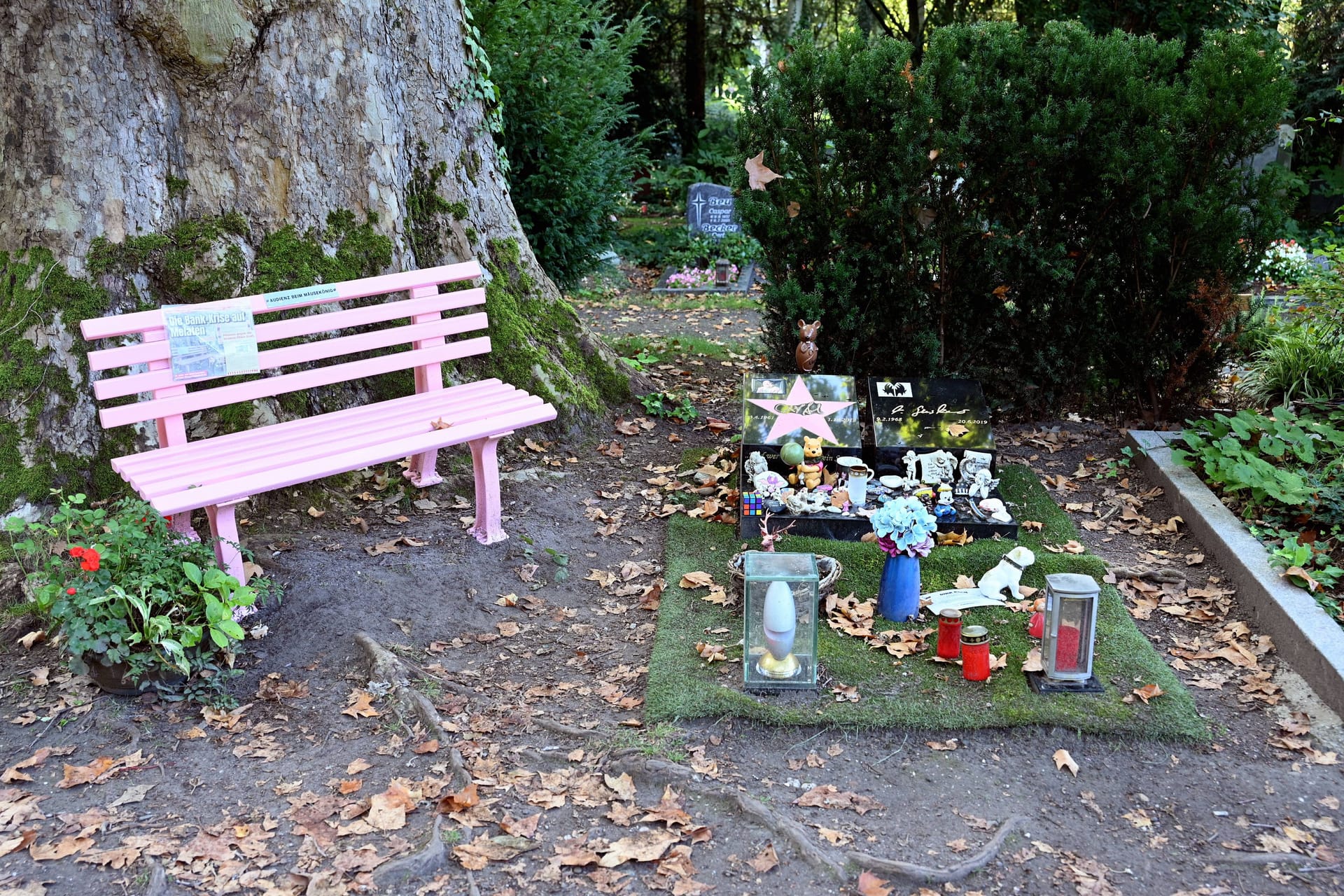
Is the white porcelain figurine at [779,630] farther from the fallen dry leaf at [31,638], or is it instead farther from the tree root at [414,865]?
the fallen dry leaf at [31,638]

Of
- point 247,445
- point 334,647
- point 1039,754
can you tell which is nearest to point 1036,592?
point 1039,754

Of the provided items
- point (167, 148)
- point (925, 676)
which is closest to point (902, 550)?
point (925, 676)

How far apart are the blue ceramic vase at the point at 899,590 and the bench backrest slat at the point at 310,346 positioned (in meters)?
2.24

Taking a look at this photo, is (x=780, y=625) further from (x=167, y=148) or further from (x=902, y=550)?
(x=167, y=148)

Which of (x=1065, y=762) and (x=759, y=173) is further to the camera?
(x=759, y=173)

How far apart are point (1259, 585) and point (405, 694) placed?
11.4ft

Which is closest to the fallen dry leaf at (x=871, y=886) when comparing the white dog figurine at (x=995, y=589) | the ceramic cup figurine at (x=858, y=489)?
the white dog figurine at (x=995, y=589)

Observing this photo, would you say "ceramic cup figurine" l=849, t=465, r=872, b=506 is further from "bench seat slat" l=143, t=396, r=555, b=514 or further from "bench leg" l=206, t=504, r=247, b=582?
"bench leg" l=206, t=504, r=247, b=582

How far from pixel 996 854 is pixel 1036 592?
170 centimetres

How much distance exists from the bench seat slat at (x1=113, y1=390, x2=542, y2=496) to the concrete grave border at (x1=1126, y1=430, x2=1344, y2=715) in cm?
322

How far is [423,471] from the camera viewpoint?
525 cm

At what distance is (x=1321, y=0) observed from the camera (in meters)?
13.6

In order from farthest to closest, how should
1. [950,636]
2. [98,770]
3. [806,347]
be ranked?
1. [806,347]
2. [950,636]
3. [98,770]

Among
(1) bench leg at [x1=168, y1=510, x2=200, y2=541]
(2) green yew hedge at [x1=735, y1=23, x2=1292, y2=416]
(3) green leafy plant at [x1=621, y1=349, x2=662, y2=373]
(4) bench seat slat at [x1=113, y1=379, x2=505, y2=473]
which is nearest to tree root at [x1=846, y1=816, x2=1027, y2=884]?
(1) bench leg at [x1=168, y1=510, x2=200, y2=541]
